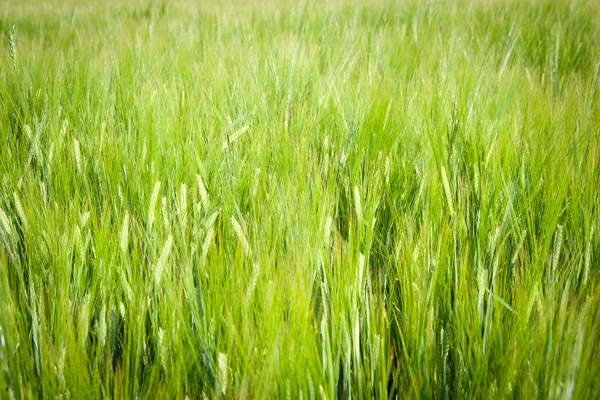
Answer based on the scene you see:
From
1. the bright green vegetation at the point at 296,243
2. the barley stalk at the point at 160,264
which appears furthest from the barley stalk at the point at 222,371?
the barley stalk at the point at 160,264

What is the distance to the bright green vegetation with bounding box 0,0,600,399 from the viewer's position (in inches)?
17.7

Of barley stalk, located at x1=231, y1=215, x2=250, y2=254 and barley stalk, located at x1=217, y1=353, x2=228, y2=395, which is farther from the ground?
barley stalk, located at x1=231, y1=215, x2=250, y2=254

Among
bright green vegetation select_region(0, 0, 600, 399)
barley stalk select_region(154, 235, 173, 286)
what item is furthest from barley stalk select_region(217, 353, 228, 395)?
barley stalk select_region(154, 235, 173, 286)

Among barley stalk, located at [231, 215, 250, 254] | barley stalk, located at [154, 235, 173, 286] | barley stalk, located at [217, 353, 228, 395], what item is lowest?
barley stalk, located at [217, 353, 228, 395]

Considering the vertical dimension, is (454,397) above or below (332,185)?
below

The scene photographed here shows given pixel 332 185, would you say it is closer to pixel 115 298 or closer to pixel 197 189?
pixel 197 189

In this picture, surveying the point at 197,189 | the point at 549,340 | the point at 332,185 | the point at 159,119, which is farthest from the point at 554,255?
the point at 159,119

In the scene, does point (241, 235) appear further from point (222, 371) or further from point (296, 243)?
point (222, 371)

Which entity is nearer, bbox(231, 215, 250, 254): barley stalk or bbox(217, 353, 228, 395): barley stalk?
bbox(217, 353, 228, 395): barley stalk

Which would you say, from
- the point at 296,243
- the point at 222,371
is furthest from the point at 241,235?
the point at 222,371

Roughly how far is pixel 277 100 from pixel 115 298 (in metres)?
0.79

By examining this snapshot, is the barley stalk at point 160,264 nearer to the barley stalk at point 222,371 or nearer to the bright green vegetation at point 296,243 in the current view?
the bright green vegetation at point 296,243

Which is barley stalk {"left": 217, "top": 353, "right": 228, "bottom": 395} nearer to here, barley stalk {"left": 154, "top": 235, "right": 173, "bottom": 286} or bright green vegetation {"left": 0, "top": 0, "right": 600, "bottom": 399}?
bright green vegetation {"left": 0, "top": 0, "right": 600, "bottom": 399}

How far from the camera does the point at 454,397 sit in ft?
1.55
